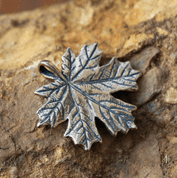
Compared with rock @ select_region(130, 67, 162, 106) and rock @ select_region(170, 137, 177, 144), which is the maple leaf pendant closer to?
rock @ select_region(130, 67, 162, 106)

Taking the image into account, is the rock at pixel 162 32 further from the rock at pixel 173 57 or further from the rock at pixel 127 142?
the rock at pixel 127 142

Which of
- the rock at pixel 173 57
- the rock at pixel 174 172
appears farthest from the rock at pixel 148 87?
the rock at pixel 174 172

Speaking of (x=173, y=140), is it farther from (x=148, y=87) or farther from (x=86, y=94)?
(x=86, y=94)

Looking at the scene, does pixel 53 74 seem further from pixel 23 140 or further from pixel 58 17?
pixel 58 17

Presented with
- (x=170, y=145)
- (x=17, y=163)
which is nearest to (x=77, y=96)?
(x=17, y=163)

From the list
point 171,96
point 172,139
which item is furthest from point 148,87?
point 172,139
